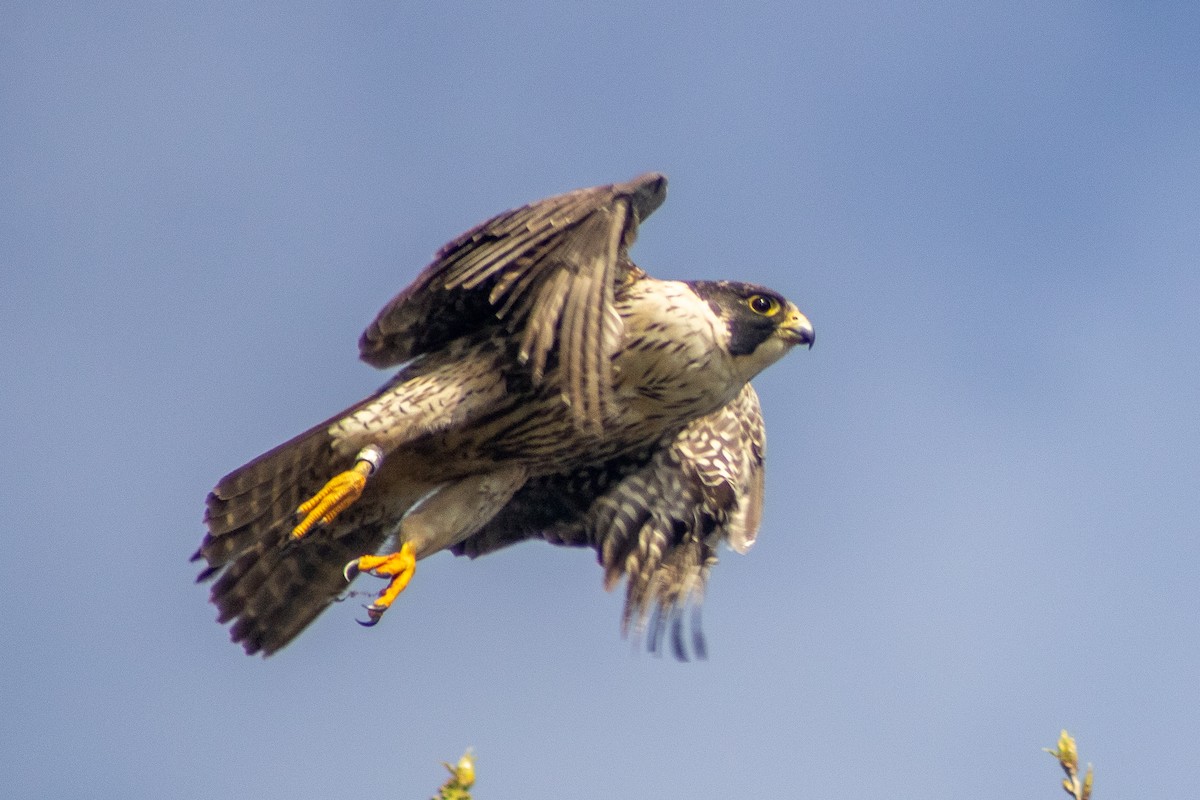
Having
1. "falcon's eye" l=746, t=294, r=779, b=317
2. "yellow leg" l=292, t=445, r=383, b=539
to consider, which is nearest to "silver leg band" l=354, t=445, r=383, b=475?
"yellow leg" l=292, t=445, r=383, b=539

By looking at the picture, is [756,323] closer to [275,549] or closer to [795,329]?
[795,329]

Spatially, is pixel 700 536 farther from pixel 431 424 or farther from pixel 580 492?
pixel 431 424

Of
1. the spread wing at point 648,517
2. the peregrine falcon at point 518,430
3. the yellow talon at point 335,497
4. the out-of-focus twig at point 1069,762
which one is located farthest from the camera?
the spread wing at point 648,517

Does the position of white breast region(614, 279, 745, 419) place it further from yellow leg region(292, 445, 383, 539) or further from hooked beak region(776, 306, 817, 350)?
yellow leg region(292, 445, 383, 539)

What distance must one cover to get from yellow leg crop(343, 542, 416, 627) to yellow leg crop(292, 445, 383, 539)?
239 millimetres

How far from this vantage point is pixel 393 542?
6.76m

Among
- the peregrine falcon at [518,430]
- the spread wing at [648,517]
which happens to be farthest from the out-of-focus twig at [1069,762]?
the spread wing at [648,517]

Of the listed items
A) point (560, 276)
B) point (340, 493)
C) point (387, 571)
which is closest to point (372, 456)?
point (340, 493)

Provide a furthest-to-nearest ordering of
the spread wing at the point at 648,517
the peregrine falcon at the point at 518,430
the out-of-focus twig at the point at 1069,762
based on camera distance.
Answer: the spread wing at the point at 648,517 → the peregrine falcon at the point at 518,430 → the out-of-focus twig at the point at 1069,762

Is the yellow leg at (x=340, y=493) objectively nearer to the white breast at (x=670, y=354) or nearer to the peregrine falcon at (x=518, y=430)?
the peregrine falcon at (x=518, y=430)

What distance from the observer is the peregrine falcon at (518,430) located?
Answer: 234 inches

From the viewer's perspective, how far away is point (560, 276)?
587cm

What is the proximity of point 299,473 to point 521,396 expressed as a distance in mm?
1009

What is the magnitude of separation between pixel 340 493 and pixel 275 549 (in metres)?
0.73
